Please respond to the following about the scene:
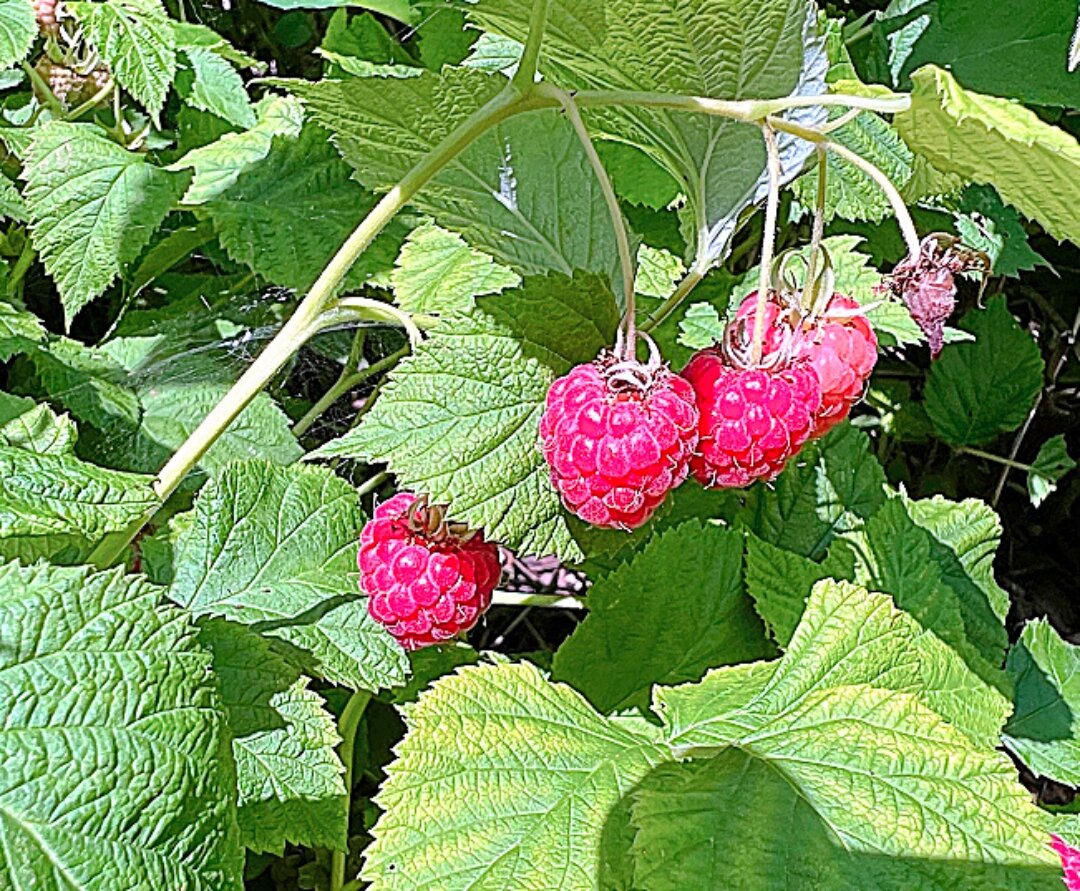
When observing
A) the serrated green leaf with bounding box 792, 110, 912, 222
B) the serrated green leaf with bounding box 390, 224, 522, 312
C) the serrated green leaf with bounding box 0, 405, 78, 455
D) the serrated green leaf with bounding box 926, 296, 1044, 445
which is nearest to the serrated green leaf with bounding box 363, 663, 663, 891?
the serrated green leaf with bounding box 0, 405, 78, 455

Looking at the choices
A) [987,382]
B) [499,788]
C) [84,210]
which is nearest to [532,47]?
[499,788]

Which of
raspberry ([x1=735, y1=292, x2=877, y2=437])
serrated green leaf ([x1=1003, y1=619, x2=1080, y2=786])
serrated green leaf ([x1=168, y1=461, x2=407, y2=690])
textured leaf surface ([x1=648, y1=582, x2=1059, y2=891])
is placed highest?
raspberry ([x1=735, y1=292, x2=877, y2=437])

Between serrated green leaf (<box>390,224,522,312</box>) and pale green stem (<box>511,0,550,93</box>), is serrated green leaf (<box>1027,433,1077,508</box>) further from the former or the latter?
pale green stem (<box>511,0,550,93</box>)

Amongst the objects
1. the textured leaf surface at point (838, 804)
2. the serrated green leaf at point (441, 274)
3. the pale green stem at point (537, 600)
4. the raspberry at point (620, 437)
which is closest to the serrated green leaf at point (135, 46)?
the serrated green leaf at point (441, 274)

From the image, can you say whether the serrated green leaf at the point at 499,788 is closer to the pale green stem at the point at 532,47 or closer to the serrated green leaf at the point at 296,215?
the pale green stem at the point at 532,47

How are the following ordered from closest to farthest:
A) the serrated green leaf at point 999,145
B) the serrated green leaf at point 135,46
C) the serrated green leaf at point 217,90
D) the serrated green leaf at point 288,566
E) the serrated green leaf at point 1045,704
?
the serrated green leaf at point 999,145
the serrated green leaf at point 288,566
the serrated green leaf at point 1045,704
the serrated green leaf at point 135,46
the serrated green leaf at point 217,90

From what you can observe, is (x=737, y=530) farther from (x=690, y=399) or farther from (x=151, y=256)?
(x=151, y=256)

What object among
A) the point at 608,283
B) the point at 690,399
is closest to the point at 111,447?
the point at 608,283
